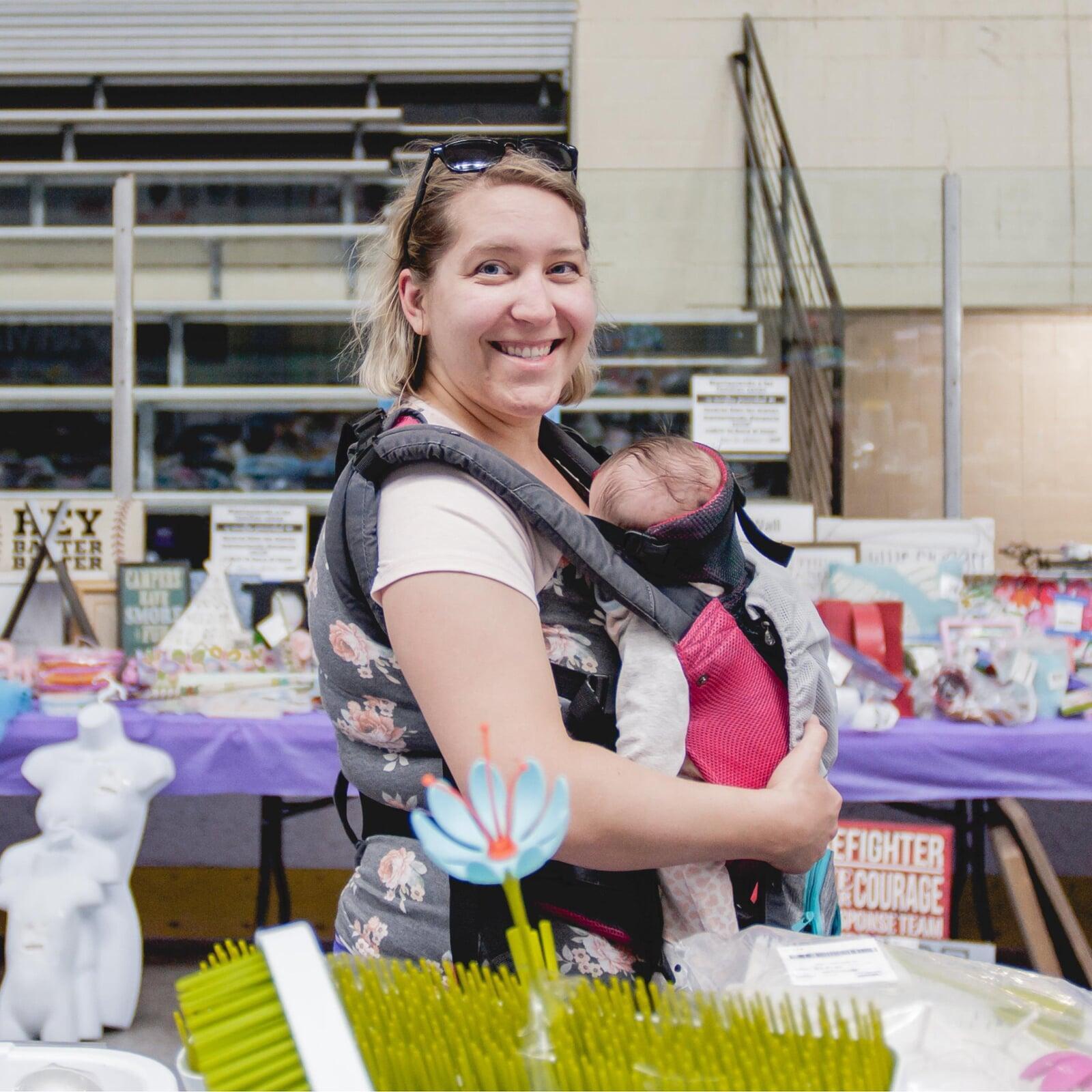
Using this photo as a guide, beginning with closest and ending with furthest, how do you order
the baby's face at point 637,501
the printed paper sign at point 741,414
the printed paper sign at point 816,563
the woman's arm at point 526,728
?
the woman's arm at point 526,728
the baby's face at point 637,501
the printed paper sign at point 816,563
the printed paper sign at point 741,414

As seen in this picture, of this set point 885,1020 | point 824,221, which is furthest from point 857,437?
point 885,1020

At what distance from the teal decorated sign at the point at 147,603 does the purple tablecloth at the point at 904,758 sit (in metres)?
0.47

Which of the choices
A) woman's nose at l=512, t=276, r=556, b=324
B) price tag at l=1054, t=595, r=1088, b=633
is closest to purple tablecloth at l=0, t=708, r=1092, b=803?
price tag at l=1054, t=595, r=1088, b=633

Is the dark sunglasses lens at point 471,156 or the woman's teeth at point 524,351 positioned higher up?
the dark sunglasses lens at point 471,156

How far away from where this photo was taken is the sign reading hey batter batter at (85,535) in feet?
10.7

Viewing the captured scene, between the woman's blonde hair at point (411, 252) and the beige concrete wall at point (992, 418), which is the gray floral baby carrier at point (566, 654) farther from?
the beige concrete wall at point (992, 418)

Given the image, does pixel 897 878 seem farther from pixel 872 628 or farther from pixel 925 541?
pixel 925 541

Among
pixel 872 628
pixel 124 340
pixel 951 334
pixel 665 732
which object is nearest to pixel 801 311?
pixel 951 334

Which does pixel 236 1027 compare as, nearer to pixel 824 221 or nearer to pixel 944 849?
pixel 944 849

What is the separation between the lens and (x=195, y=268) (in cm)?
528

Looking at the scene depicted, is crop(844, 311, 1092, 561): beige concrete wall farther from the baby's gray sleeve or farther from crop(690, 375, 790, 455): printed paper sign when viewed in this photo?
the baby's gray sleeve

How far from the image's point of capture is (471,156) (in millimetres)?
956

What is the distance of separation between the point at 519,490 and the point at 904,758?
1906 mm

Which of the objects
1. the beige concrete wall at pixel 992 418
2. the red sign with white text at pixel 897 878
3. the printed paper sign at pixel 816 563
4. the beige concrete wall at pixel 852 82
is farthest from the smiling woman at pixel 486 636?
the beige concrete wall at pixel 852 82
